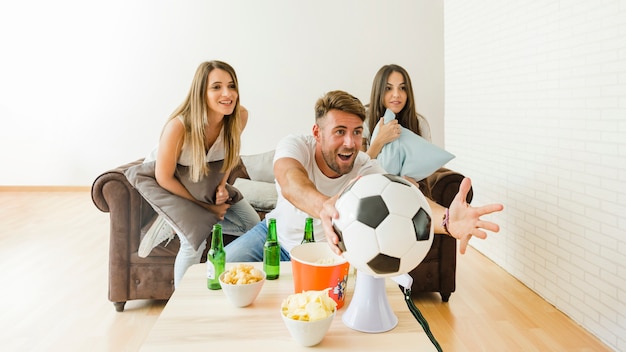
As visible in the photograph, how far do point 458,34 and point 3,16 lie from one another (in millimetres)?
4972

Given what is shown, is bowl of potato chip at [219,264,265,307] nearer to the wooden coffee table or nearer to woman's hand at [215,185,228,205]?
the wooden coffee table

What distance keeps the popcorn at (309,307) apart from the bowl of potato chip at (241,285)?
16 centimetres

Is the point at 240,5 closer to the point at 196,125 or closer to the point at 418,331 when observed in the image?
the point at 196,125

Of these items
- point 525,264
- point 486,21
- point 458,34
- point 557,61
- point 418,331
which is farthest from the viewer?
point 458,34

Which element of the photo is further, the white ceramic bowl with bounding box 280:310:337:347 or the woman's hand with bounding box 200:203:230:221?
the woman's hand with bounding box 200:203:230:221

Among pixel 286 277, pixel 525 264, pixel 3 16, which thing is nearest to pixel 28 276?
pixel 286 277

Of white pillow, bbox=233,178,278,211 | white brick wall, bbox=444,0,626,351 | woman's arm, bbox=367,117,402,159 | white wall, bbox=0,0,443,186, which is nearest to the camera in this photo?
white brick wall, bbox=444,0,626,351

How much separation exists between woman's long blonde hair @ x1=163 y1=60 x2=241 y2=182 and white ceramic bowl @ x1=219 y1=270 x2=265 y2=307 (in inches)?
44.4

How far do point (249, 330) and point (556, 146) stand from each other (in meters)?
2.02

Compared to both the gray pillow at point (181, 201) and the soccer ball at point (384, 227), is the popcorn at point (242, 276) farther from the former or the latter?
the gray pillow at point (181, 201)

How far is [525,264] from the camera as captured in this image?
2.81m

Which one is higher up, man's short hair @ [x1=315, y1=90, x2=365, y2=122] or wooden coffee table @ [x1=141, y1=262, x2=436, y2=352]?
man's short hair @ [x1=315, y1=90, x2=365, y2=122]

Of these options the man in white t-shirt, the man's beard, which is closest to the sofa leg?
the man in white t-shirt

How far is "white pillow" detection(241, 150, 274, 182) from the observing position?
133 inches
